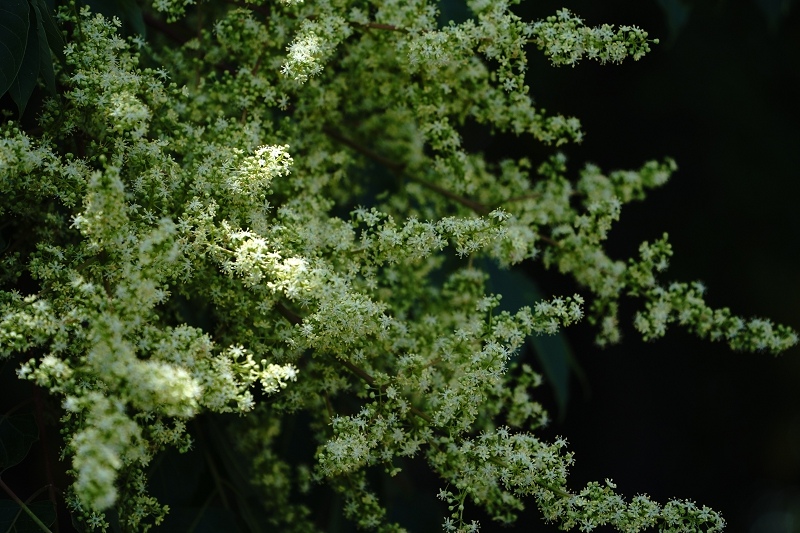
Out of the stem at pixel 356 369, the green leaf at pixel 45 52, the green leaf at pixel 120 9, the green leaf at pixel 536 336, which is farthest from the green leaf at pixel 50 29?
the green leaf at pixel 536 336

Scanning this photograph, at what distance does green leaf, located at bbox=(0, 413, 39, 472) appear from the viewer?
1354 mm

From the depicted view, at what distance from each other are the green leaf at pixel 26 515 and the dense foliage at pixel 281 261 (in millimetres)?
97

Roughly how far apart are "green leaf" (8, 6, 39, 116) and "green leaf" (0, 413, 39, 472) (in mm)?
500

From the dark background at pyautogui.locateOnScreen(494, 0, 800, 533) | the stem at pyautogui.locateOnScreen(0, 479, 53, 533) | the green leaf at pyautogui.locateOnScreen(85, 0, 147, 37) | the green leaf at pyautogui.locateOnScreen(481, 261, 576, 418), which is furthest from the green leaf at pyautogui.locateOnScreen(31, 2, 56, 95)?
the dark background at pyautogui.locateOnScreen(494, 0, 800, 533)

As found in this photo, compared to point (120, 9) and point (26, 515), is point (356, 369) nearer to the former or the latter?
point (26, 515)

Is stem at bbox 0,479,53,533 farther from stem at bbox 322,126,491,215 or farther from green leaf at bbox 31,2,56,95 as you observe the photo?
stem at bbox 322,126,491,215

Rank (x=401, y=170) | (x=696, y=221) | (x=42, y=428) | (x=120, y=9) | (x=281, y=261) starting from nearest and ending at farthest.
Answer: (x=281, y=261), (x=42, y=428), (x=120, y=9), (x=401, y=170), (x=696, y=221)

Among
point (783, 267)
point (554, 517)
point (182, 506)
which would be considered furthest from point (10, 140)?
point (783, 267)

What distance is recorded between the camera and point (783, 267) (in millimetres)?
4676

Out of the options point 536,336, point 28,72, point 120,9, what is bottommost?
point 28,72

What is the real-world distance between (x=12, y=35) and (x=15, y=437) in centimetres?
63

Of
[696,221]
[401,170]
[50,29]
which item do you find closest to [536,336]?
[401,170]

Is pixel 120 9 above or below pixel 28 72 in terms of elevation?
above

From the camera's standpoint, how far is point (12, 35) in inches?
50.7
